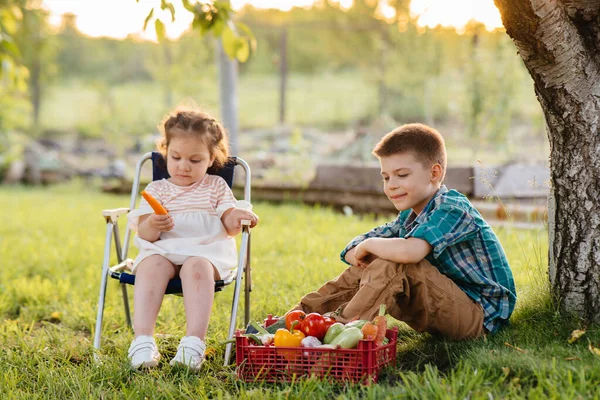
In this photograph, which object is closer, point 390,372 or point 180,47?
point 390,372

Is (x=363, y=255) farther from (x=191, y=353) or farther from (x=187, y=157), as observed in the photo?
(x=187, y=157)

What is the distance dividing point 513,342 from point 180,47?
13.8 m

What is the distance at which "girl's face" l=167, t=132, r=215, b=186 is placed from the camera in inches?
144

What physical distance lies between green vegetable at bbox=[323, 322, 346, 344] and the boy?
0.18 meters

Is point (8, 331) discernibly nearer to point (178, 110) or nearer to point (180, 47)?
point (178, 110)

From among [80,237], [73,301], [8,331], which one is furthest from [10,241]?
[8,331]

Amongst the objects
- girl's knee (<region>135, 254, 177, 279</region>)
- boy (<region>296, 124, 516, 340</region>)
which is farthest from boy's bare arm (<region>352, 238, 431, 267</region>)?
girl's knee (<region>135, 254, 177, 279</region>)

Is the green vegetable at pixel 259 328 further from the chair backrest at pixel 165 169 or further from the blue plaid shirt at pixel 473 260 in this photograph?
the chair backrest at pixel 165 169

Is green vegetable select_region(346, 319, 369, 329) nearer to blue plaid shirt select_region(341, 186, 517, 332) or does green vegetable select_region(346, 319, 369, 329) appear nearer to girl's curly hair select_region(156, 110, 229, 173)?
blue plaid shirt select_region(341, 186, 517, 332)

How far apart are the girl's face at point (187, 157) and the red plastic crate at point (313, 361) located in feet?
3.65

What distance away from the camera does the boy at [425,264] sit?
2965 millimetres

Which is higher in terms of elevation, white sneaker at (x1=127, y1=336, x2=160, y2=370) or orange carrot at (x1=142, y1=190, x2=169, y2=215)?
orange carrot at (x1=142, y1=190, x2=169, y2=215)

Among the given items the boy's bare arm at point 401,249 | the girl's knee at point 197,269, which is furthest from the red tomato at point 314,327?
the girl's knee at point 197,269

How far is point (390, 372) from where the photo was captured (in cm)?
281
